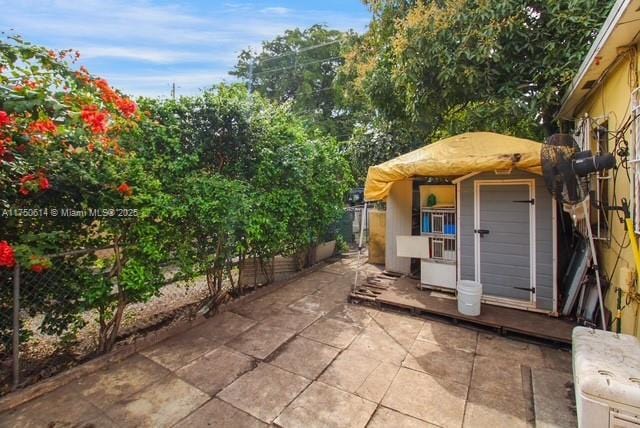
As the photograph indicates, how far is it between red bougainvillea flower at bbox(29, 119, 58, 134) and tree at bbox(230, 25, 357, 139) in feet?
46.5

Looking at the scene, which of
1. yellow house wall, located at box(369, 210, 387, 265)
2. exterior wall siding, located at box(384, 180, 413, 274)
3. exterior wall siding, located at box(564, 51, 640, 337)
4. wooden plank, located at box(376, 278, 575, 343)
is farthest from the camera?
yellow house wall, located at box(369, 210, 387, 265)

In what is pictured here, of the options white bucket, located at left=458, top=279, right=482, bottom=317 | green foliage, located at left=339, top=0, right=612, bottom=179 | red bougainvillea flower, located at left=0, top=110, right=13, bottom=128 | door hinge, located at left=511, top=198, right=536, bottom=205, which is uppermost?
green foliage, located at left=339, top=0, right=612, bottom=179

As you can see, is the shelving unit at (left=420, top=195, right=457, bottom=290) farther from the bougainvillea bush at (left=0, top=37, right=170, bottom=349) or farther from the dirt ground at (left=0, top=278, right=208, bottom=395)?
the bougainvillea bush at (left=0, top=37, right=170, bottom=349)

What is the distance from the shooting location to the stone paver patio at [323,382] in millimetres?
2309

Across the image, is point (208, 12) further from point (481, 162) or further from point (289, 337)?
point (289, 337)

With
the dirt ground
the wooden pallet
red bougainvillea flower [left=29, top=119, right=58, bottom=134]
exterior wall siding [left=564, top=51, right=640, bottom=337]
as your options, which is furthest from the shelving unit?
red bougainvillea flower [left=29, top=119, right=58, bottom=134]

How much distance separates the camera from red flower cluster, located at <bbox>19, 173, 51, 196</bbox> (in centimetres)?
246

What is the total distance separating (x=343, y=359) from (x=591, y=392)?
1.98 meters

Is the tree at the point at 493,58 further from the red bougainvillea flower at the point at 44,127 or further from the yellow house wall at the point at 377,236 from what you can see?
the red bougainvillea flower at the point at 44,127

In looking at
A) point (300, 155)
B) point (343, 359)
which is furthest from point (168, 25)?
point (343, 359)

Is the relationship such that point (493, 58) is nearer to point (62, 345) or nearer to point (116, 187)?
point (116, 187)

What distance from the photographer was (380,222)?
700 centimetres

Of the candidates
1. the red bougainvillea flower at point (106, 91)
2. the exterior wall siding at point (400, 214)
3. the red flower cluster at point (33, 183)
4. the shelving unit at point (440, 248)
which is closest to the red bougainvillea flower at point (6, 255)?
the red flower cluster at point (33, 183)

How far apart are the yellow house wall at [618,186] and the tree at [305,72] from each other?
1344 centimetres
